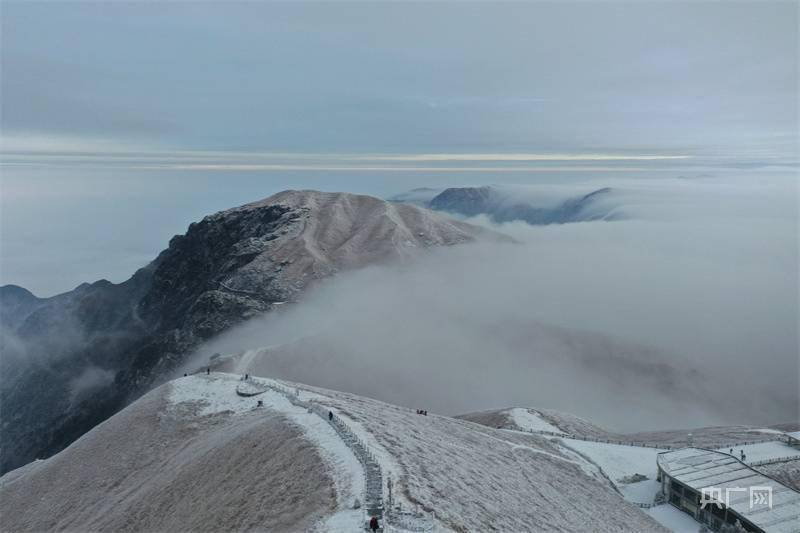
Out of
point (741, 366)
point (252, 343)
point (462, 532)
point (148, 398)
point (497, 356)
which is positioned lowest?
point (741, 366)

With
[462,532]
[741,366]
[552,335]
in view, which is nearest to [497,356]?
[552,335]

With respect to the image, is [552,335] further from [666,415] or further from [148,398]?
[148,398]

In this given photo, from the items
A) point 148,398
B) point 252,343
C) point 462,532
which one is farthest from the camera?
point 252,343

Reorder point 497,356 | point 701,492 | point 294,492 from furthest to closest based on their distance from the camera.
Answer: point 497,356 < point 701,492 < point 294,492

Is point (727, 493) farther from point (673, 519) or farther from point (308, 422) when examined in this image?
point (308, 422)

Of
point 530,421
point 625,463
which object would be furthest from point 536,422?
point 625,463

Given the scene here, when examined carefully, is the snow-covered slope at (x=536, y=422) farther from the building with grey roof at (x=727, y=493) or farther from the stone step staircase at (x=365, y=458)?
the stone step staircase at (x=365, y=458)
